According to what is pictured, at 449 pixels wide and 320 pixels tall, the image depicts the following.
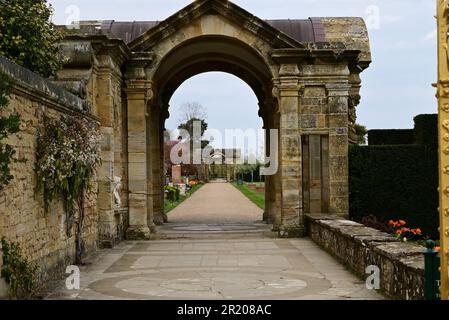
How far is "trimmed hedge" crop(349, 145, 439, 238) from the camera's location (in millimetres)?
16297

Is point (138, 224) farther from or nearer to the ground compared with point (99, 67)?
nearer to the ground

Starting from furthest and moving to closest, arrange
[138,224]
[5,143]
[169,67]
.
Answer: [169,67] → [138,224] → [5,143]

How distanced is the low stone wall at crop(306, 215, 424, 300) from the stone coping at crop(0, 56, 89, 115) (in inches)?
181

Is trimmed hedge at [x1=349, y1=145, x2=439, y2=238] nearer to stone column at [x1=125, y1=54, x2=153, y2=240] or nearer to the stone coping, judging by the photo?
stone column at [x1=125, y1=54, x2=153, y2=240]

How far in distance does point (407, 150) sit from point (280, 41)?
4082 millimetres

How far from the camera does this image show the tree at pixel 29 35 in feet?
34.8

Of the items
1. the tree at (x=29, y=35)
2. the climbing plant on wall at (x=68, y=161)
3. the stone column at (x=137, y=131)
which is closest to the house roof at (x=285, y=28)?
the stone column at (x=137, y=131)

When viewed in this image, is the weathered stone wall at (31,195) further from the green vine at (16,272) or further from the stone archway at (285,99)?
the stone archway at (285,99)

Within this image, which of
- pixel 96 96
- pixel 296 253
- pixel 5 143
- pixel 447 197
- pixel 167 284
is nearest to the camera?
pixel 447 197

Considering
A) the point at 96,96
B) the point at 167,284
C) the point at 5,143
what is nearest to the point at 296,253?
the point at 167,284

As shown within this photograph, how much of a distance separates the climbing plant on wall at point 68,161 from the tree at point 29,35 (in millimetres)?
1345

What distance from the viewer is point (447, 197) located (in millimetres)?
4941

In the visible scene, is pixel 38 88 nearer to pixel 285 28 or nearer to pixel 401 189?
pixel 285 28

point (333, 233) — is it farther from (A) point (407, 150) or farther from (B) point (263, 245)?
(A) point (407, 150)
